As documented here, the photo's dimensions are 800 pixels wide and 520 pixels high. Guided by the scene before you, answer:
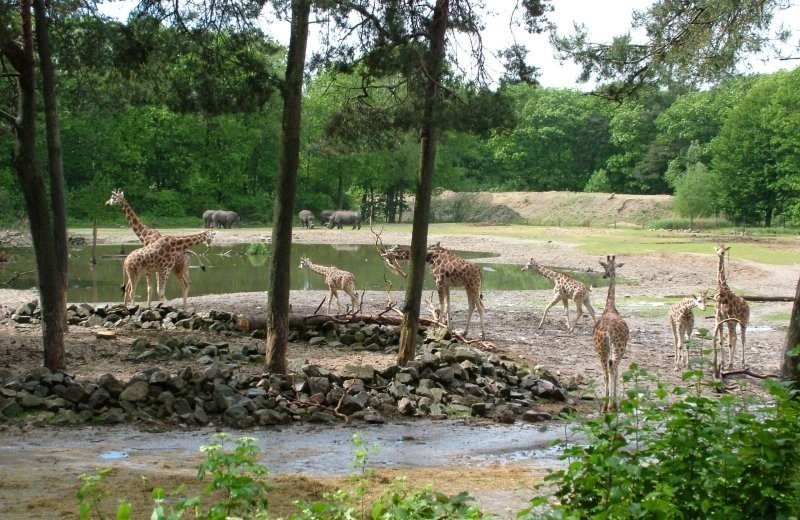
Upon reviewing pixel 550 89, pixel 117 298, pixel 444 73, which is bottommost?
pixel 117 298

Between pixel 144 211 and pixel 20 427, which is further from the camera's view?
pixel 144 211

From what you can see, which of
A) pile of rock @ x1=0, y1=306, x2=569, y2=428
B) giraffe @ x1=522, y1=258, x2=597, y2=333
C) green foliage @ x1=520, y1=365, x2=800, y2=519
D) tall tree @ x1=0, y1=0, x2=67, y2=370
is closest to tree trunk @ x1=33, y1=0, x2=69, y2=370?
tall tree @ x1=0, y1=0, x2=67, y2=370

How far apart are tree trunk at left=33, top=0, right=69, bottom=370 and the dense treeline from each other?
806mm

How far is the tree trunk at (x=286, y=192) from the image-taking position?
35.7 feet

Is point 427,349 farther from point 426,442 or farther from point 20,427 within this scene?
point 20,427

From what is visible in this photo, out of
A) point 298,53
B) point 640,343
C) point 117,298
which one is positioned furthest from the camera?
point 117,298

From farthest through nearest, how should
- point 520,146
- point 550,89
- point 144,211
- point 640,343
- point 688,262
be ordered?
point 550,89
point 520,146
point 144,211
point 688,262
point 640,343

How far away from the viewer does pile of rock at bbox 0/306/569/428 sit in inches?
403

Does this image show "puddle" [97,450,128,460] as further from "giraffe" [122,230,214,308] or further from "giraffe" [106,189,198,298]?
"giraffe" [106,189,198,298]

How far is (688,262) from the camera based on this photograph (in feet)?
108

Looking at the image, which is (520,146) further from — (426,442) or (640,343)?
(426,442)

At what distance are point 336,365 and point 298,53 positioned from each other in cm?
460

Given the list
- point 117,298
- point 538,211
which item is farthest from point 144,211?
point 117,298

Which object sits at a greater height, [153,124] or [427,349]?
[153,124]
